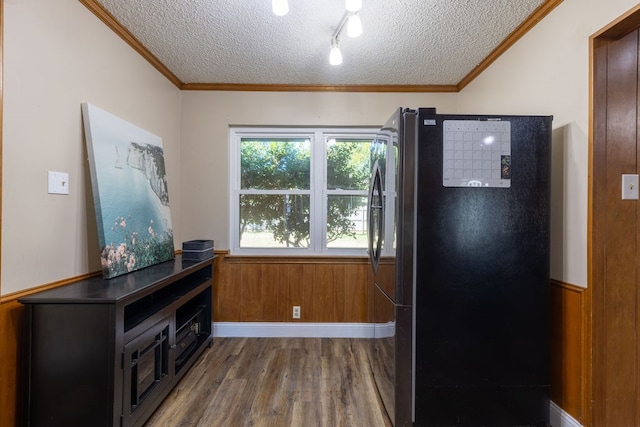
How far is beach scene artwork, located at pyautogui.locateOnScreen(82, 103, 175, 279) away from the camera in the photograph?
5.95 ft

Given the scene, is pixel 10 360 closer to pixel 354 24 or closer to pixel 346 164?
pixel 354 24

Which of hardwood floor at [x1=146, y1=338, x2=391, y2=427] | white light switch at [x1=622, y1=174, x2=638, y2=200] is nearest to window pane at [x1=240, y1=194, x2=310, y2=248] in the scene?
hardwood floor at [x1=146, y1=338, x2=391, y2=427]

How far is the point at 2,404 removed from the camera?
137 cm

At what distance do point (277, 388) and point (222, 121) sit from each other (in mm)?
2450

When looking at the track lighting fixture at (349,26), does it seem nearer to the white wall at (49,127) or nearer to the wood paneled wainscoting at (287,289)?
the white wall at (49,127)

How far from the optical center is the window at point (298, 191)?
316 centimetres

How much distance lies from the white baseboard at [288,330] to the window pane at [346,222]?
818 mm

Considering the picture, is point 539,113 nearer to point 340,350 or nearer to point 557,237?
point 557,237

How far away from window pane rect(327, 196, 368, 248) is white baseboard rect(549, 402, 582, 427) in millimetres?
1853

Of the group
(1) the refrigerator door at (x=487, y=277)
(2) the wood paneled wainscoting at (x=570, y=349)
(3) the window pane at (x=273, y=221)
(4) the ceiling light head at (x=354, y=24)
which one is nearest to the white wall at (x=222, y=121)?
(3) the window pane at (x=273, y=221)

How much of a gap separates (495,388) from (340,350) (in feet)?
4.56

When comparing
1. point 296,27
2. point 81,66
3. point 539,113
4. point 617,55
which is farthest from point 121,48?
point 617,55

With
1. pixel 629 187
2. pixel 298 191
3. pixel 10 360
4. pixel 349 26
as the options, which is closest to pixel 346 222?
pixel 298 191

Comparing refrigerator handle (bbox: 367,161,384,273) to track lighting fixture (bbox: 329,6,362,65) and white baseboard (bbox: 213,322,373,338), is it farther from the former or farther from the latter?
white baseboard (bbox: 213,322,373,338)
